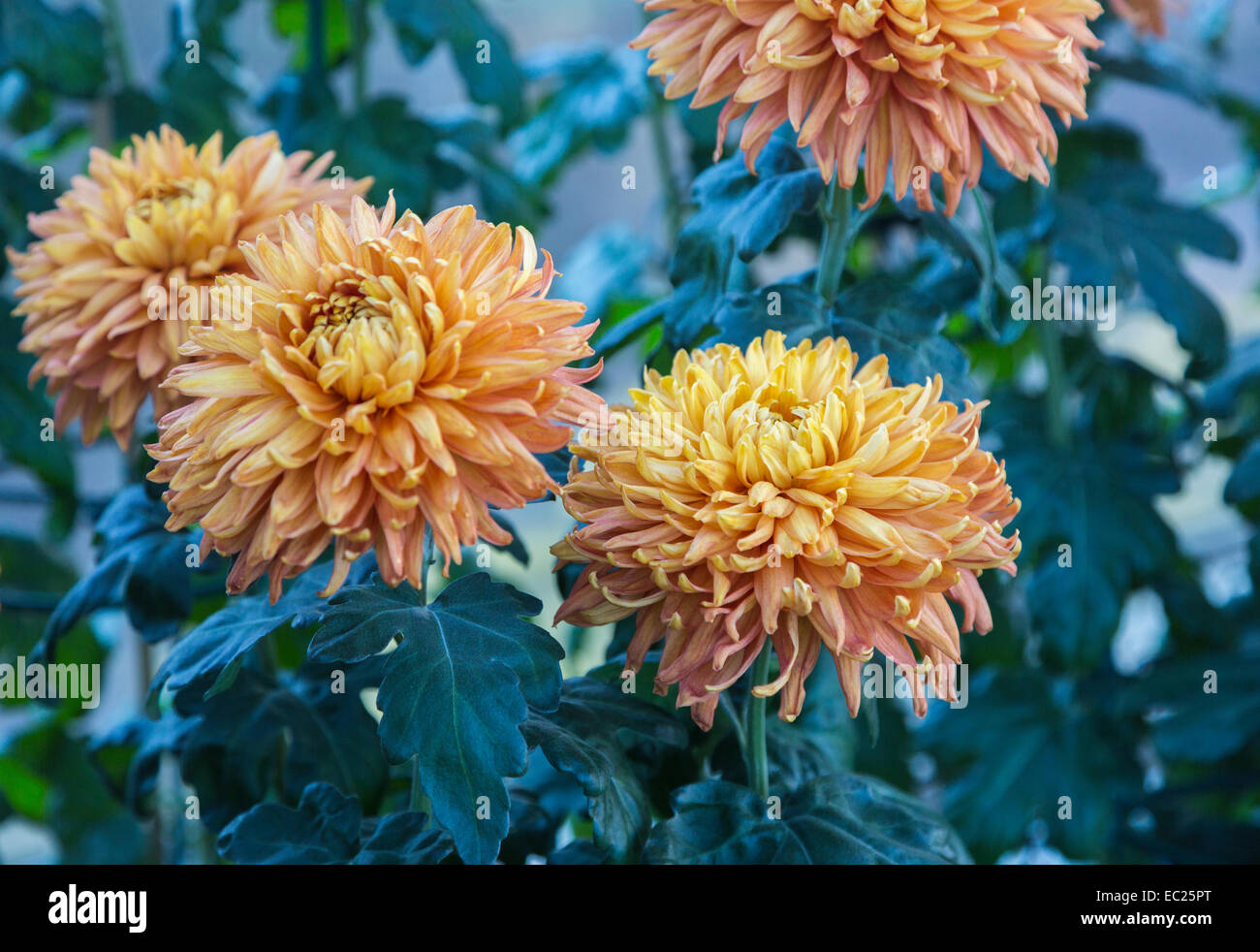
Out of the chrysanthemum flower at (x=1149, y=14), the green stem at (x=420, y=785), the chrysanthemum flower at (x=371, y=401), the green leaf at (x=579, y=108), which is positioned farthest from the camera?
the green leaf at (x=579, y=108)

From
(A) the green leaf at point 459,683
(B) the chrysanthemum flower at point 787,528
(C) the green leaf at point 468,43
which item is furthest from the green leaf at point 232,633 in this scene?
(C) the green leaf at point 468,43

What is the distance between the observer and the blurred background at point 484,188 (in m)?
0.92

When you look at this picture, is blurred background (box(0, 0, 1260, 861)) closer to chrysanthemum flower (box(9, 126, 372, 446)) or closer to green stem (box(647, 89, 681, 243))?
green stem (box(647, 89, 681, 243))

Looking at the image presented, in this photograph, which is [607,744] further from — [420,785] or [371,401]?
[371,401]

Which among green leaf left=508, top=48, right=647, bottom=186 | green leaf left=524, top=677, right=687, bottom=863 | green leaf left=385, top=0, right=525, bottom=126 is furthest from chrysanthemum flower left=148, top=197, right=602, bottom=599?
green leaf left=508, top=48, right=647, bottom=186

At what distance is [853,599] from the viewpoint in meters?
0.45

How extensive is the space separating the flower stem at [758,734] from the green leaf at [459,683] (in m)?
0.09

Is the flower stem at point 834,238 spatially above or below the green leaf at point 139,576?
above

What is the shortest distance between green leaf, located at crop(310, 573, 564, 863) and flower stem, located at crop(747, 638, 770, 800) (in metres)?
0.09

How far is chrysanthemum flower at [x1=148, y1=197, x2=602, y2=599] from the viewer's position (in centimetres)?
41

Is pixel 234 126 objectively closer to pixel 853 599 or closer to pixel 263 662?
pixel 263 662

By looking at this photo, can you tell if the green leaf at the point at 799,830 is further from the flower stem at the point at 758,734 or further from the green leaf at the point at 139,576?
the green leaf at the point at 139,576

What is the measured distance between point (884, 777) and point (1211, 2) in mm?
921

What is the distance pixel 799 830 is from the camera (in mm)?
521
